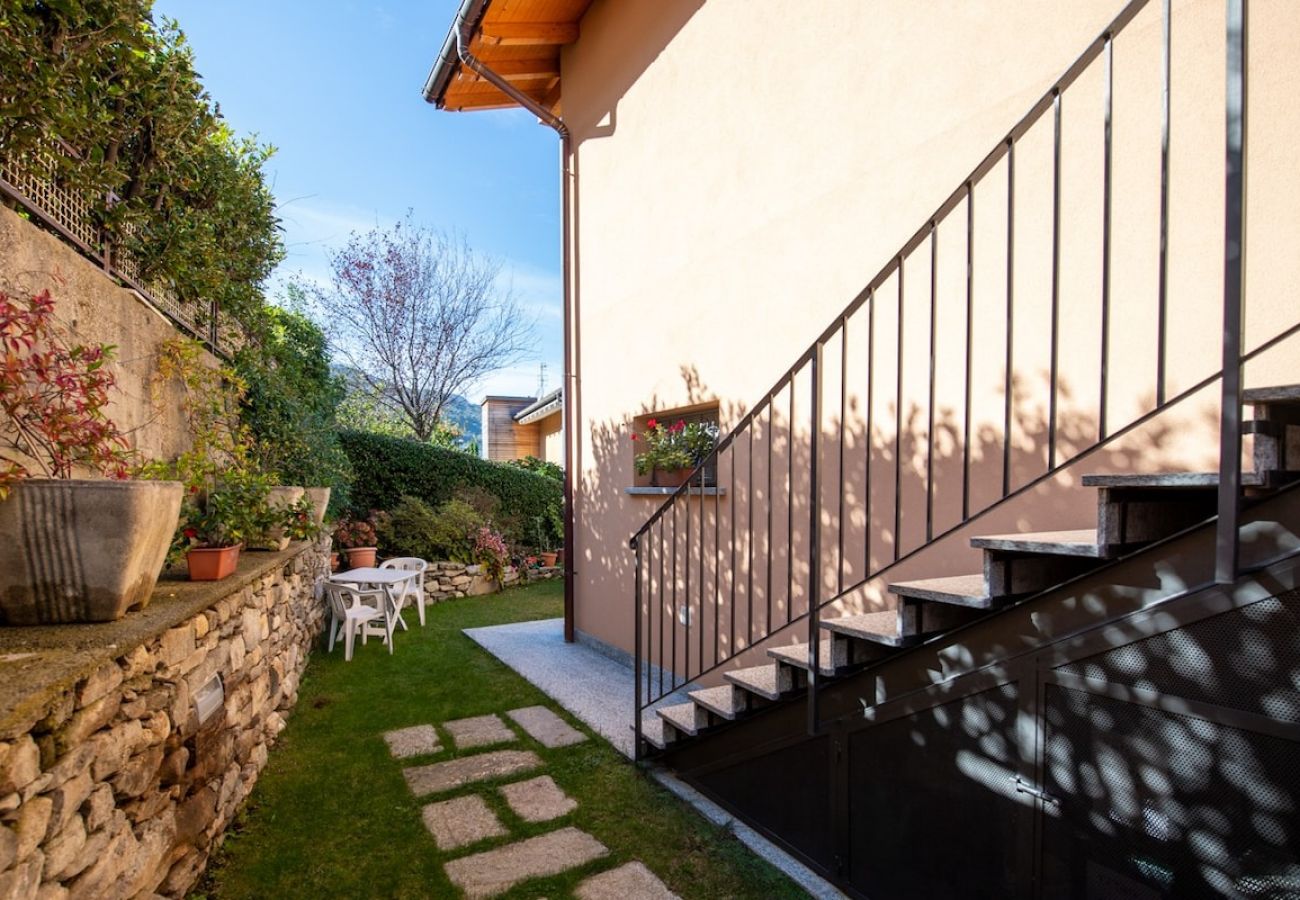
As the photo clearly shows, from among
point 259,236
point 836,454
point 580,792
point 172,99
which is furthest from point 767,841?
point 259,236

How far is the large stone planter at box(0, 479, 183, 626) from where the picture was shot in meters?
1.87

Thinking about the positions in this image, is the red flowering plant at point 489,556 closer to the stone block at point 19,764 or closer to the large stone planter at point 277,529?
the large stone planter at point 277,529

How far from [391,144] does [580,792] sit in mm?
13143

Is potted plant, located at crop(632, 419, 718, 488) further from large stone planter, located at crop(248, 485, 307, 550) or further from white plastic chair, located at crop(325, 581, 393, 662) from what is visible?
white plastic chair, located at crop(325, 581, 393, 662)

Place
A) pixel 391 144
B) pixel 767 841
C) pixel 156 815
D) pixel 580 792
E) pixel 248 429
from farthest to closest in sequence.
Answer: pixel 391 144 < pixel 248 429 < pixel 580 792 < pixel 767 841 < pixel 156 815

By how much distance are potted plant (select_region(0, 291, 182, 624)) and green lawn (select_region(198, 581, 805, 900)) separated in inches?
50.2

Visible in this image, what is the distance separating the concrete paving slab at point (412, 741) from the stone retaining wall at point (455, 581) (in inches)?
162

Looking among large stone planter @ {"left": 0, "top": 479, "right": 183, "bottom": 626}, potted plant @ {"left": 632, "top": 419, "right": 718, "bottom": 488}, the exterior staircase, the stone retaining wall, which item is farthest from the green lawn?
the stone retaining wall

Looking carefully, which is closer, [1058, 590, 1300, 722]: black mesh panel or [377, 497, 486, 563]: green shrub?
[1058, 590, 1300, 722]: black mesh panel

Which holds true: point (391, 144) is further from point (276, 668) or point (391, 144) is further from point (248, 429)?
point (276, 668)

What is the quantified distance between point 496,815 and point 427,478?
706 centimetres

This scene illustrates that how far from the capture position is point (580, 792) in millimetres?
3307

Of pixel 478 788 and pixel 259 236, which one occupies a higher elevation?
pixel 259 236

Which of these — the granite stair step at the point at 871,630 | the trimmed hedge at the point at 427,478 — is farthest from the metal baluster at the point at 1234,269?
the trimmed hedge at the point at 427,478
